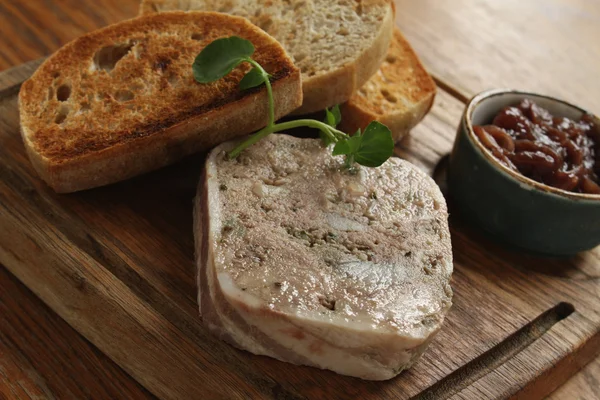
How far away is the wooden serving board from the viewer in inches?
91.4

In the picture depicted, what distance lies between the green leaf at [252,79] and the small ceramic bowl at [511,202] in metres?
0.94

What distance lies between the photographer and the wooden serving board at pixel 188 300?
232 centimetres

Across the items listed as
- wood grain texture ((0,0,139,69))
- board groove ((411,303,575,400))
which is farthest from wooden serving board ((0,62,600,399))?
wood grain texture ((0,0,139,69))

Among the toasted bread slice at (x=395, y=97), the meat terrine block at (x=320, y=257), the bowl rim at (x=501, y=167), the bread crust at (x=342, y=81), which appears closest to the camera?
the meat terrine block at (x=320, y=257)

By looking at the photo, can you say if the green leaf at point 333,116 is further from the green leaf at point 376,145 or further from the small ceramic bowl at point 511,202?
the small ceramic bowl at point 511,202

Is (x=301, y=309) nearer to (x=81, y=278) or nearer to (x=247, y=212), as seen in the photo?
(x=247, y=212)

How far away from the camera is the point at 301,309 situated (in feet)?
7.10

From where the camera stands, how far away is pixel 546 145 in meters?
2.89

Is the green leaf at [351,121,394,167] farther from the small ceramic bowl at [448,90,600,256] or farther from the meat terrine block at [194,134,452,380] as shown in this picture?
the small ceramic bowl at [448,90,600,256]

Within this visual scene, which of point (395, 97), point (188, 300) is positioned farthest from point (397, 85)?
point (188, 300)

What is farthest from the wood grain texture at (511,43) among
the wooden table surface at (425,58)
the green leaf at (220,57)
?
the green leaf at (220,57)

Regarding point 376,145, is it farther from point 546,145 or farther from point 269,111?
point 546,145

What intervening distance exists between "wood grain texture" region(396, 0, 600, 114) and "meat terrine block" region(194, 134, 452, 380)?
1546 millimetres

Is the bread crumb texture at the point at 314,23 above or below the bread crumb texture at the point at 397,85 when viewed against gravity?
above
